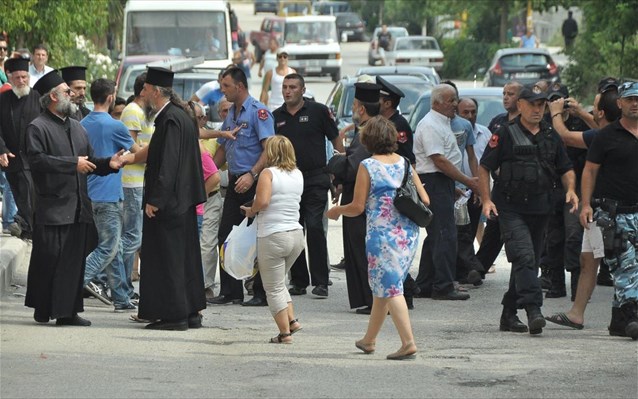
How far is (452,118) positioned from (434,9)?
4475 cm

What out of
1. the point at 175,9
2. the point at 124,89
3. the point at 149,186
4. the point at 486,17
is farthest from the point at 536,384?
the point at 486,17

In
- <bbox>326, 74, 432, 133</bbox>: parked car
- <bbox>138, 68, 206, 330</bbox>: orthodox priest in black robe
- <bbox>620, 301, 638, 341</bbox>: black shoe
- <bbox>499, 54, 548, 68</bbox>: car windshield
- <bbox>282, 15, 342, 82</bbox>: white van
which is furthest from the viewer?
<bbox>282, 15, 342, 82</bbox>: white van

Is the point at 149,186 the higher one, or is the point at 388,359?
the point at 149,186

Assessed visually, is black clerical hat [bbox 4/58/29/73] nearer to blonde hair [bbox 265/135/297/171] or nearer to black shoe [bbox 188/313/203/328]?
black shoe [bbox 188/313/203/328]

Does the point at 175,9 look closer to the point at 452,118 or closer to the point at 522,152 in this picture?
the point at 452,118

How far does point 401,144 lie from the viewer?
12.0m

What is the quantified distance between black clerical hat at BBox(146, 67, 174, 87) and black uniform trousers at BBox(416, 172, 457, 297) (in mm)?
2826

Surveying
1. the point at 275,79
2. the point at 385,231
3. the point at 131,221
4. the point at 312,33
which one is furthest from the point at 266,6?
the point at 385,231

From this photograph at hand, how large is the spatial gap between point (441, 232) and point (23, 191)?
4887 mm

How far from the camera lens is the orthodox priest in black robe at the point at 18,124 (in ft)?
48.3

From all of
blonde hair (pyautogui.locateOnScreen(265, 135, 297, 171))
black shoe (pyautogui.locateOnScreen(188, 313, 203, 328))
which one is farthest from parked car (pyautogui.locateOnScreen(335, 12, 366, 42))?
blonde hair (pyautogui.locateOnScreen(265, 135, 297, 171))

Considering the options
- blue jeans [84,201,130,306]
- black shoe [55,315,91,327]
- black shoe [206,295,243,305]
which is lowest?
black shoe [206,295,243,305]

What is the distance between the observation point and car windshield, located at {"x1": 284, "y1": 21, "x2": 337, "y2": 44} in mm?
46906

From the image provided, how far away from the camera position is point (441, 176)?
41.3ft
